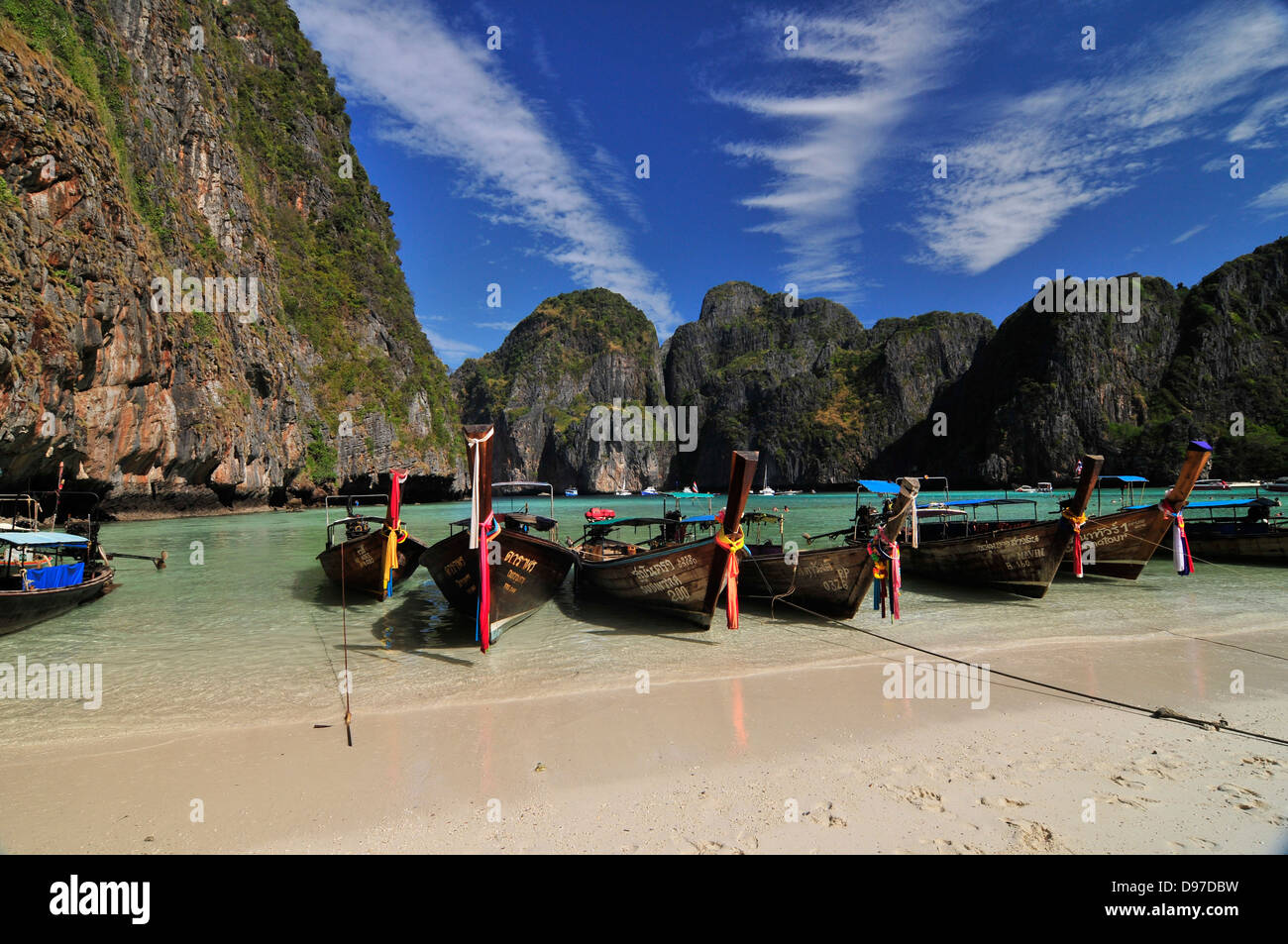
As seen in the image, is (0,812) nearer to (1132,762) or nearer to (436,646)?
(436,646)

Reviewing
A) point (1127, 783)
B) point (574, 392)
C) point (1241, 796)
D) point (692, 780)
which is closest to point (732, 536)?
point (692, 780)

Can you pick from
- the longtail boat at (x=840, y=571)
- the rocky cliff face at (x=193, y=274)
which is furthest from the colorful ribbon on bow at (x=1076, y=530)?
the rocky cliff face at (x=193, y=274)

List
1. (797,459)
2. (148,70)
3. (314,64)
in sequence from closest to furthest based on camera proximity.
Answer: (148,70)
(314,64)
(797,459)

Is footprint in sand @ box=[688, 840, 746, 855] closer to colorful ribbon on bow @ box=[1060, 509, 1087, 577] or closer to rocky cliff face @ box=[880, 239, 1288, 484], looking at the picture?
colorful ribbon on bow @ box=[1060, 509, 1087, 577]

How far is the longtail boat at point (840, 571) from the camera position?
27.7 feet

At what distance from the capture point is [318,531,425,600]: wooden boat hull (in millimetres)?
10914

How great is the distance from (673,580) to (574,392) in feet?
397

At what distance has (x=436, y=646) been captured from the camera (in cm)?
841

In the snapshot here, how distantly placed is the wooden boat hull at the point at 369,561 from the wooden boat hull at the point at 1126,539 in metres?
14.4

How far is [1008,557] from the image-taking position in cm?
1138
